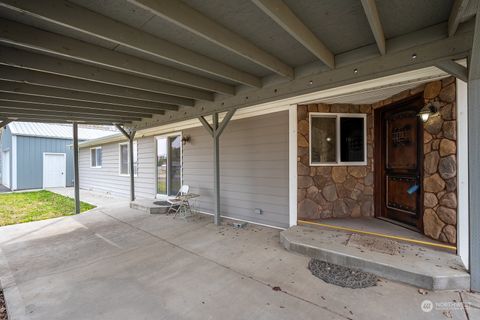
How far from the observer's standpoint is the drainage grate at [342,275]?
2504mm

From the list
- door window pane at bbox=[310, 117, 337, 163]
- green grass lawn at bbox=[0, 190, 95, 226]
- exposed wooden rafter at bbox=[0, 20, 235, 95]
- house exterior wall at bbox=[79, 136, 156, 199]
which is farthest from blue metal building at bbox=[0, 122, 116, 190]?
door window pane at bbox=[310, 117, 337, 163]

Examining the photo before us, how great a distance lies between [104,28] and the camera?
2.12 metres

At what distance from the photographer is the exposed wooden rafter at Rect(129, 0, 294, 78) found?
185cm

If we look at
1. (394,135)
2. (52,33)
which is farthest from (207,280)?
(394,135)

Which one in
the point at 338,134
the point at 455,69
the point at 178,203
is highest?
the point at 455,69

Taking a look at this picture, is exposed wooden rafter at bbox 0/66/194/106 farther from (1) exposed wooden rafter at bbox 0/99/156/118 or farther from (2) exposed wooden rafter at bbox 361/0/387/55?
(2) exposed wooden rafter at bbox 361/0/387/55

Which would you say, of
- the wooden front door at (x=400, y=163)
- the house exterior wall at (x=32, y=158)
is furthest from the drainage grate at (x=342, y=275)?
the house exterior wall at (x=32, y=158)

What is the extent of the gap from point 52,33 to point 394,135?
4.97 m

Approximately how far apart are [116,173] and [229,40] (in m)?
9.03

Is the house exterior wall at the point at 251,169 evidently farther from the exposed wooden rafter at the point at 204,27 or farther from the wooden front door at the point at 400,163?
the exposed wooden rafter at the point at 204,27

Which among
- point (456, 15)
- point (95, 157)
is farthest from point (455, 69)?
point (95, 157)

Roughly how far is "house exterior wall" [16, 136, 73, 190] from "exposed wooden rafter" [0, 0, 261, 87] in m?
13.8

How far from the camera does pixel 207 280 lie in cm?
268

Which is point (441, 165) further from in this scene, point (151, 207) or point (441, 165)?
point (151, 207)
